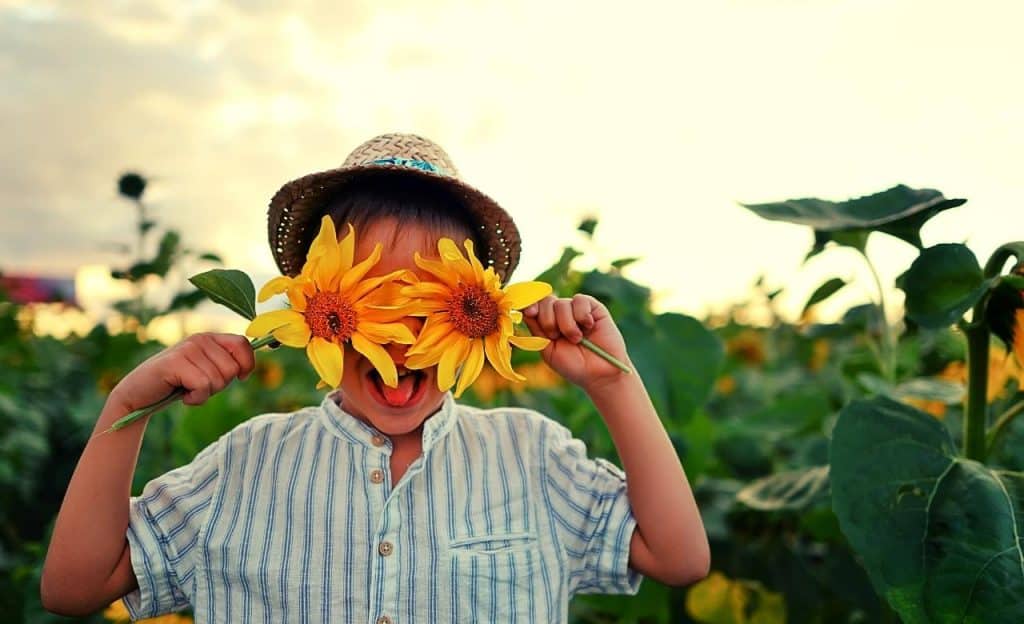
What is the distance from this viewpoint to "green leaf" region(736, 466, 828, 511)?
1.63 metres

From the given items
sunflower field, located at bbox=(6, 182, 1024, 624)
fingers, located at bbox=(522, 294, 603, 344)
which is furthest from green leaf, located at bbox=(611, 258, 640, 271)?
fingers, located at bbox=(522, 294, 603, 344)

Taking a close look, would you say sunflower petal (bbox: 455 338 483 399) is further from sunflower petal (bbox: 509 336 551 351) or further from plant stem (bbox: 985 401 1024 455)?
plant stem (bbox: 985 401 1024 455)

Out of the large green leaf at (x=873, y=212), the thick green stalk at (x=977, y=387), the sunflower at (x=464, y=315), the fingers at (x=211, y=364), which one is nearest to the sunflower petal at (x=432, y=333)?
the sunflower at (x=464, y=315)

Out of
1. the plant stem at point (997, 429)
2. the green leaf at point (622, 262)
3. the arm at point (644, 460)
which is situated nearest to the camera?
the arm at point (644, 460)

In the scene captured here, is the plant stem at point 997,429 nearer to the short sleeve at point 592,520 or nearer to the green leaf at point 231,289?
the short sleeve at point 592,520

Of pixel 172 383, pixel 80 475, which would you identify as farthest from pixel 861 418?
pixel 80 475

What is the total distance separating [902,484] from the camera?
4.18ft

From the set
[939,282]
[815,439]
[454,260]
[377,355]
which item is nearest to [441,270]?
[454,260]

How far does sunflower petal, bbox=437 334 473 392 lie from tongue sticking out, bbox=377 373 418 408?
4.6 inches

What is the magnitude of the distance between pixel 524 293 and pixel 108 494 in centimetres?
61

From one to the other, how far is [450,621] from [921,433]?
70cm

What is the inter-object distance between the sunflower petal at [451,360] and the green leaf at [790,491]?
762 millimetres

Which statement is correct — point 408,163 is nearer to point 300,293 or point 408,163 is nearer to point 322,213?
point 322,213

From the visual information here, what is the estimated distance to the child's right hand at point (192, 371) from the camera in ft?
3.78
